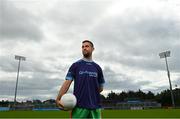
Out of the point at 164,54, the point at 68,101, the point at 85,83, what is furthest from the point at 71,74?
the point at 164,54

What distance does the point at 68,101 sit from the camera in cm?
431

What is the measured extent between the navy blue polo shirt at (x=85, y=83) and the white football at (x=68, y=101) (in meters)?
0.17

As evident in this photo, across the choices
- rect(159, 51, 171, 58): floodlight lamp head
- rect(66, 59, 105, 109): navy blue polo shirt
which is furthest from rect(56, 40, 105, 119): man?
rect(159, 51, 171, 58): floodlight lamp head

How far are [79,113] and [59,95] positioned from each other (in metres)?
0.41

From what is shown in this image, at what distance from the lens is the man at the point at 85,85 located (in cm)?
454

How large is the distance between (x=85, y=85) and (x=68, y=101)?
473mm

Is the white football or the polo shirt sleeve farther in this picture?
the polo shirt sleeve

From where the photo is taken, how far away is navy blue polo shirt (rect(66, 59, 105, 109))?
460 cm

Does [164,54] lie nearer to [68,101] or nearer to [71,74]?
[71,74]

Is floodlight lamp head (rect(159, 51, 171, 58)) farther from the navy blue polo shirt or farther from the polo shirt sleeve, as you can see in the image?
the polo shirt sleeve

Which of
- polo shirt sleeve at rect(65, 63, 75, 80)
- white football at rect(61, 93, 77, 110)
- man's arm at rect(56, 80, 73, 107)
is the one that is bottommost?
white football at rect(61, 93, 77, 110)

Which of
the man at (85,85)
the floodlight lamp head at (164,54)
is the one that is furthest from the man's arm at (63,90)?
the floodlight lamp head at (164,54)

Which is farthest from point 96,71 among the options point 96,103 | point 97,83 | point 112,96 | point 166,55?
point 112,96

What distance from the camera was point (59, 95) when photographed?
4.52m
